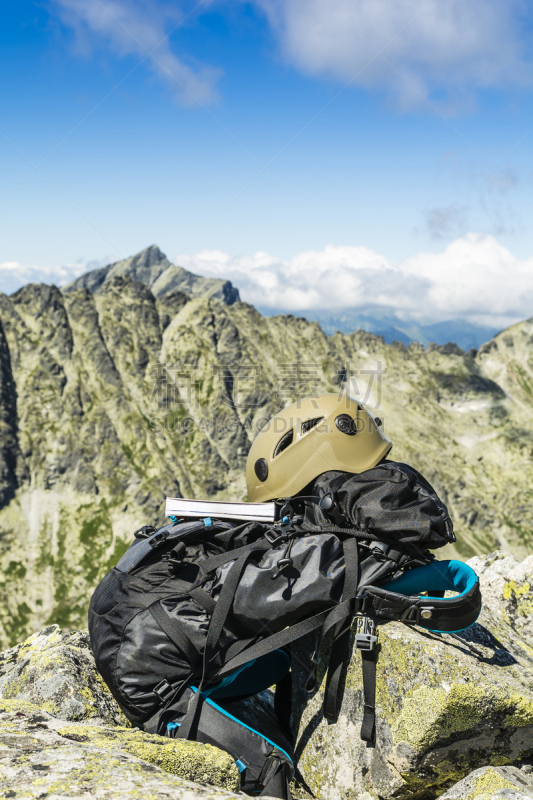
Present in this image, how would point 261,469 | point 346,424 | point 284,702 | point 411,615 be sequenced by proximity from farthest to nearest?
point 261,469 → point 346,424 → point 284,702 → point 411,615

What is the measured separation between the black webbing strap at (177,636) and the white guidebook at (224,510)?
1.75 m

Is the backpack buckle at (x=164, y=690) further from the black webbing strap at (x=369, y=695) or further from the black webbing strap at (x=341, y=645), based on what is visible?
the black webbing strap at (x=369, y=695)

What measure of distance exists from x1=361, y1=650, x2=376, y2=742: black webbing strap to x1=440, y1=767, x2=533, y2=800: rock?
110cm

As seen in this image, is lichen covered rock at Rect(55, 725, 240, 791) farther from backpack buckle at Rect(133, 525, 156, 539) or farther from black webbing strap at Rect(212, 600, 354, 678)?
backpack buckle at Rect(133, 525, 156, 539)

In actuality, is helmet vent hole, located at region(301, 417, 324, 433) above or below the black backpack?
above

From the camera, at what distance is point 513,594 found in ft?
35.7

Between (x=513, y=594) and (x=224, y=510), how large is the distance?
6726 mm

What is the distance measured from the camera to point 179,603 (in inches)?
279

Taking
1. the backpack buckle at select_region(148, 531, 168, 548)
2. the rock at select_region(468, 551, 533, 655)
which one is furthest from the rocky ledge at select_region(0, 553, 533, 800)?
the backpack buckle at select_region(148, 531, 168, 548)

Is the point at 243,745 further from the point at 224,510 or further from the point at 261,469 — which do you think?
the point at 261,469

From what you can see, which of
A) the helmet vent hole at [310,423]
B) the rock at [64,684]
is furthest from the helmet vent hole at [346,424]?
the rock at [64,684]

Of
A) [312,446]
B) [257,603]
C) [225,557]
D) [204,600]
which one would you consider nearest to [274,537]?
[225,557]

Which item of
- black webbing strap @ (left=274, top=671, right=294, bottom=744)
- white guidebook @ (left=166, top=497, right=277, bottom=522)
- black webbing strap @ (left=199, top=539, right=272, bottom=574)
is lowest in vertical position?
black webbing strap @ (left=274, top=671, right=294, bottom=744)

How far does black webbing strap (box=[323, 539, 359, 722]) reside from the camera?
730cm
